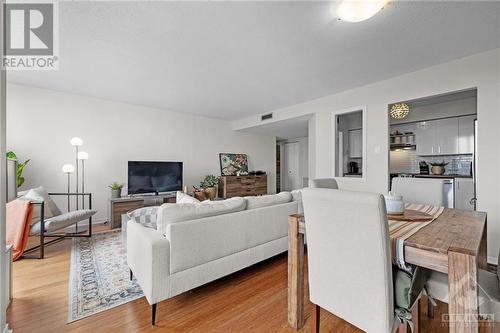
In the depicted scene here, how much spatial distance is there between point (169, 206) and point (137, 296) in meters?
0.86

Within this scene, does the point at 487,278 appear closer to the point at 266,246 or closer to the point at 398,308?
the point at 398,308

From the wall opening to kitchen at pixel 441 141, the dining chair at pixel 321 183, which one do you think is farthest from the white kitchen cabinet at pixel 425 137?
the dining chair at pixel 321 183

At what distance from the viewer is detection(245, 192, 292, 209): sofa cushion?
2172 millimetres

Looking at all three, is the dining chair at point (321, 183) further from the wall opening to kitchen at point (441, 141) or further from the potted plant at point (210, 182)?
the potted plant at point (210, 182)

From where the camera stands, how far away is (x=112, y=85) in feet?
11.7

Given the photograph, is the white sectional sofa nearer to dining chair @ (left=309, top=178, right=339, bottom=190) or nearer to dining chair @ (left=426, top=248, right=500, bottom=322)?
dining chair @ (left=309, top=178, right=339, bottom=190)

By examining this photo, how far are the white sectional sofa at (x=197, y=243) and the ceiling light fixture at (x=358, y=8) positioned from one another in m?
1.81

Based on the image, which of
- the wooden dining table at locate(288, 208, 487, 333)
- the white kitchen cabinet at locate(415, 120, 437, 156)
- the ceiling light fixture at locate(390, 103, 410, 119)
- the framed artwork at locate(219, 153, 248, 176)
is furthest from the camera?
the framed artwork at locate(219, 153, 248, 176)

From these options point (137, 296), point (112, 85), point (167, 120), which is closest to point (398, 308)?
point (137, 296)

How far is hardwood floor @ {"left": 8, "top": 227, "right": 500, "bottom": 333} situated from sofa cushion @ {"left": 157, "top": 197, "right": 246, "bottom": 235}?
621 mm

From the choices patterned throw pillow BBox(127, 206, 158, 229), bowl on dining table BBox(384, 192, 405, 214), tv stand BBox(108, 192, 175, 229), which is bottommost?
tv stand BBox(108, 192, 175, 229)

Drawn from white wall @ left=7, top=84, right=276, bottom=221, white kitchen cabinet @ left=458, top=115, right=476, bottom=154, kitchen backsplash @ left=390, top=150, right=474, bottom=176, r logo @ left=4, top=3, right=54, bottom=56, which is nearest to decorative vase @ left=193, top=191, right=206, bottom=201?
white wall @ left=7, top=84, right=276, bottom=221

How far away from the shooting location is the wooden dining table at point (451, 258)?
83 centimetres

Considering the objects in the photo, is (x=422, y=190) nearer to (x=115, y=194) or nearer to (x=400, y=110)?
(x=400, y=110)
